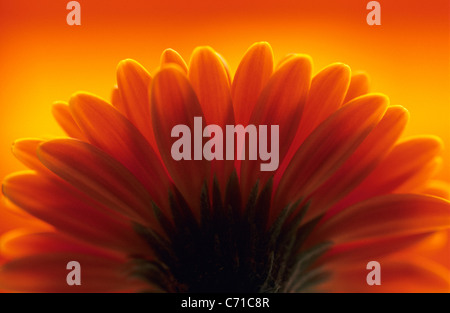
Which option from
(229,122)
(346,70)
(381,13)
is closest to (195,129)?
(229,122)

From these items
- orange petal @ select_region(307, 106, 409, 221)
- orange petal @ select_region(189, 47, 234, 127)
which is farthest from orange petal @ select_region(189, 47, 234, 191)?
orange petal @ select_region(307, 106, 409, 221)

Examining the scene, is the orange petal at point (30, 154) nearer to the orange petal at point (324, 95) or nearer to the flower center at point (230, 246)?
the flower center at point (230, 246)

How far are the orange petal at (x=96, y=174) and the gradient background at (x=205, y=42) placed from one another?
0.15m

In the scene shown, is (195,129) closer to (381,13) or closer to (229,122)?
(229,122)

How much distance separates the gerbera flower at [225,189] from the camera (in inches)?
15.8

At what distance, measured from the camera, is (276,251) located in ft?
1.31

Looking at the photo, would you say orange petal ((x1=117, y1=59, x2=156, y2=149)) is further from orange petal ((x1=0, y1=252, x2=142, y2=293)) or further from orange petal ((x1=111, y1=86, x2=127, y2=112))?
orange petal ((x1=0, y1=252, x2=142, y2=293))

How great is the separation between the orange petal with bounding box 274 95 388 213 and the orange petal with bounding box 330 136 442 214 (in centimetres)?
4

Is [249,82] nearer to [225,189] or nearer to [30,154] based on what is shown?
[225,189]

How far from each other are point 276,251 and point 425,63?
1.00 feet

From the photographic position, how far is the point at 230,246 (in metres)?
0.39

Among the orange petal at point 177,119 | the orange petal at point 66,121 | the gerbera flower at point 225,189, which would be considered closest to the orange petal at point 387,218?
the gerbera flower at point 225,189

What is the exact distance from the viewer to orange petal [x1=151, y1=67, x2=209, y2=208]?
0.40 metres

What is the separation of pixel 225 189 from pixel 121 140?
10 centimetres
